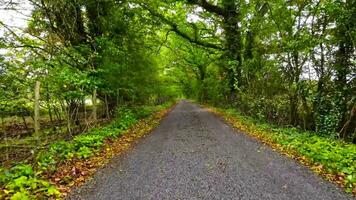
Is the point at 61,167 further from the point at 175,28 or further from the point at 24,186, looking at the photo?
the point at 175,28

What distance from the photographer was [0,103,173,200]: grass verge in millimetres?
5008

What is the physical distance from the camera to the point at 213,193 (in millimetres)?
4941

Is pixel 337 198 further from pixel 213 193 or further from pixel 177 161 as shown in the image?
pixel 177 161

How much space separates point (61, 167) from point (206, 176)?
3.30m

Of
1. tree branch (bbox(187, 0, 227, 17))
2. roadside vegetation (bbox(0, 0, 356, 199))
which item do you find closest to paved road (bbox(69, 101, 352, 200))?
roadside vegetation (bbox(0, 0, 356, 199))

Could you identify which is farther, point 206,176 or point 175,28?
point 175,28

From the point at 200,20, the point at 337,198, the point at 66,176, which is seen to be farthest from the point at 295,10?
the point at 200,20

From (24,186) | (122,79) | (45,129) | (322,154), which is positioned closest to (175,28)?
(122,79)

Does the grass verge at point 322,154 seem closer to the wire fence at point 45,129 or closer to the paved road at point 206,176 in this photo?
the paved road at point 206,176

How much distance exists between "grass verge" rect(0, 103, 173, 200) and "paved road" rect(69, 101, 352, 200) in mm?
411

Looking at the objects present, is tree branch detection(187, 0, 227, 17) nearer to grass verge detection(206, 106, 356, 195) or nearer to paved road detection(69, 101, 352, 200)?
grass verge detection(206, 106, 356, 195)

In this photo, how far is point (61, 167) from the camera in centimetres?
654

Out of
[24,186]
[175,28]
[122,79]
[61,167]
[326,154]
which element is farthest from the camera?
[175,28]

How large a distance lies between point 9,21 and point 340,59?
37.4 feet
